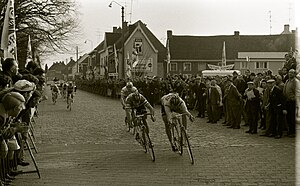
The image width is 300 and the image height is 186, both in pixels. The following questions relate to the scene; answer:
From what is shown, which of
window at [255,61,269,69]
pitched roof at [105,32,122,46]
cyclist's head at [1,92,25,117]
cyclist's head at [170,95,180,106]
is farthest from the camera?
pitched roof at [105,32,122,46]

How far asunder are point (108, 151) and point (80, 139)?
8.77 ft

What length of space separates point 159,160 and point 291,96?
549 cm

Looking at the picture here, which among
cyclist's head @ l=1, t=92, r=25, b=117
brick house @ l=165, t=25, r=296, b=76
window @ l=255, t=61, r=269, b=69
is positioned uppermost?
brick house @ l=165, t=25, r=296, b=76

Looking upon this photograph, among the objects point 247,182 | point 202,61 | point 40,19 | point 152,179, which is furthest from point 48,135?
point 202,61

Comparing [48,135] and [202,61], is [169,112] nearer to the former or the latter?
[48,135]

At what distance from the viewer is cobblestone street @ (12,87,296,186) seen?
30.0ft

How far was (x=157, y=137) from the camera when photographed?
15.6 metres

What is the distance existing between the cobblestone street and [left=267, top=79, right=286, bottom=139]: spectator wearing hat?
46 centimetres

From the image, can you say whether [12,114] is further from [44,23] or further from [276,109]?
[44,23]

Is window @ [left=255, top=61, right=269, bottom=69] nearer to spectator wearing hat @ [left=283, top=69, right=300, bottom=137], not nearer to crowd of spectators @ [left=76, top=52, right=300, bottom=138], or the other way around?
crowd of spectators @ [left=76, top=52, right=300, bottom=138]

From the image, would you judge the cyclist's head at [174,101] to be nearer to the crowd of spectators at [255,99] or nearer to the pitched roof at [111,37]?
the crowd of spectators at [255,99]

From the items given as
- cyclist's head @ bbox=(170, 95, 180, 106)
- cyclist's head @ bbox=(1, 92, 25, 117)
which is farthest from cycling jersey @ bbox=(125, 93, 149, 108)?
cyclist's head @ bbox=(1, 92, 25, 117)

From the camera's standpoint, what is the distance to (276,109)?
15461 millimetres

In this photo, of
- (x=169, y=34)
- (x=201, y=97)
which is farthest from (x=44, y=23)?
(x=169, y=34)
